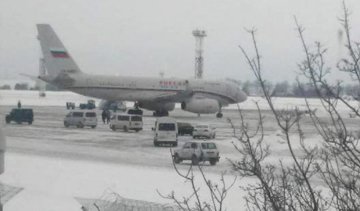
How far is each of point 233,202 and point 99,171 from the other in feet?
21.0

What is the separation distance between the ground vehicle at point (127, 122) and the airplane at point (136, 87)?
1635 cm

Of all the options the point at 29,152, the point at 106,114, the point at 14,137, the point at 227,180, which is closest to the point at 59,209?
the point at 227,180

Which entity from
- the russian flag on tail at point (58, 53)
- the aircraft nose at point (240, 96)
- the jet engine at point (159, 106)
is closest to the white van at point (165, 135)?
the jet engine at point (159, 106)

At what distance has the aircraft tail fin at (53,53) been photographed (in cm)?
5638

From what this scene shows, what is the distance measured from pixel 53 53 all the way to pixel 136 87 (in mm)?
8839

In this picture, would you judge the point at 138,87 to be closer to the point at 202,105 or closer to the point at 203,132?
the point at 202,105

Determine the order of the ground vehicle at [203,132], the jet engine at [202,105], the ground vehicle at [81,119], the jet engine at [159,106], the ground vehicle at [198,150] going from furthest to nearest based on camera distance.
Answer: the jet engine at [159,106], the jet engine at [202,105], the ground vehicle at [81,119], the ground vehicle at [203,132], the ground vehicle at [198,150]

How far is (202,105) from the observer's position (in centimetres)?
5394

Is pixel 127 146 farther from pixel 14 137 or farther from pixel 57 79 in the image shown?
pixel 57 79

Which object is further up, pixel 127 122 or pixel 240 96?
pixel 240 96

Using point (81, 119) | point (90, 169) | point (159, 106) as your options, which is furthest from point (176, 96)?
point (90, 169)

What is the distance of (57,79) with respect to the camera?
55.7 m

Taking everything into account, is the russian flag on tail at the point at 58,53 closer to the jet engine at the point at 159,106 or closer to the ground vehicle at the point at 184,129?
the jet engine at the point at 159,106

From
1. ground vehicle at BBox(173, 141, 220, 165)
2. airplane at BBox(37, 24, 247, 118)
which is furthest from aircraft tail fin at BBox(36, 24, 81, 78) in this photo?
ground vehicle at BBox(173, 141, 220, 165)
